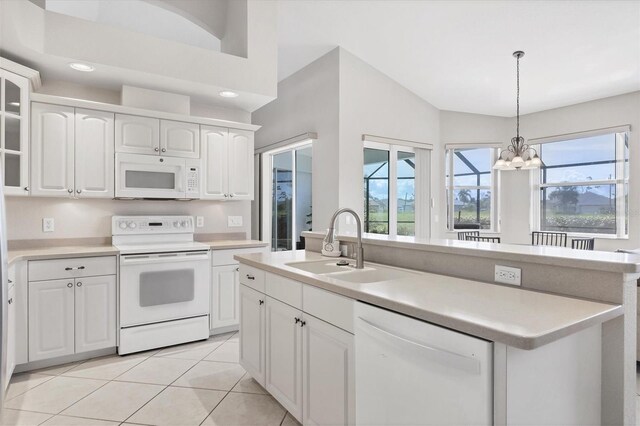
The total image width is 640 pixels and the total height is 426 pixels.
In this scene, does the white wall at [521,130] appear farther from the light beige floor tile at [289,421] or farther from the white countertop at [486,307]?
the white countertop at [486,307]

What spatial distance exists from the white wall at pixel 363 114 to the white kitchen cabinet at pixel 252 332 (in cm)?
236

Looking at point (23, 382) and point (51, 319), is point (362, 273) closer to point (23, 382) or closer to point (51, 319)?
point (51, 319)

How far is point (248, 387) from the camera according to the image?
2.48 m

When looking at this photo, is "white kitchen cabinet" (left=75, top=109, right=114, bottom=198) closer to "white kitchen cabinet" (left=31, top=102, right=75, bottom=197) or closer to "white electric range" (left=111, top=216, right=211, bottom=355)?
"white kitchen cabinet" (left=31, top=102, right=75, bottom=197)

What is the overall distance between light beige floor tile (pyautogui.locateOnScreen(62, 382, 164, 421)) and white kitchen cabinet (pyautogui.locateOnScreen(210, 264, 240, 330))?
3.24ft

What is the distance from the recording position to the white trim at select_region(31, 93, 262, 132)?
289cm

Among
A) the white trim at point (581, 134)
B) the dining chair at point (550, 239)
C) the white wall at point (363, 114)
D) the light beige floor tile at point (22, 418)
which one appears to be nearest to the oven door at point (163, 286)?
the light beige floor tile at point (22, 418)

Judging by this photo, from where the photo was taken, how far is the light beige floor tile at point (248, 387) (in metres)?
2.43

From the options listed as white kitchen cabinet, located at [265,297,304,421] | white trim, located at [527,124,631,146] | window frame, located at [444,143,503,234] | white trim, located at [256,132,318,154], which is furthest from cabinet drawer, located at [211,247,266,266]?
white trim, located at [527,124,631,146]

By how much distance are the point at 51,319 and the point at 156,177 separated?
1408 millimetres

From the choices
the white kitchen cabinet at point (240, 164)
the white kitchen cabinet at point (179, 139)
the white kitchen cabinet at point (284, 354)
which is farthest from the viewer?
the white kitchen cabinet at point (240, 164)

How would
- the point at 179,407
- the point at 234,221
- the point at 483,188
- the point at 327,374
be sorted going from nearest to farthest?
the point at 327,374 < the point at 179,407 < the point at 234,221 < the point at 483,188

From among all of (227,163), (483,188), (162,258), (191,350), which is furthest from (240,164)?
(483,188)

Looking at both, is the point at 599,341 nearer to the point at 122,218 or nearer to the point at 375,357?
the point at 375,357
